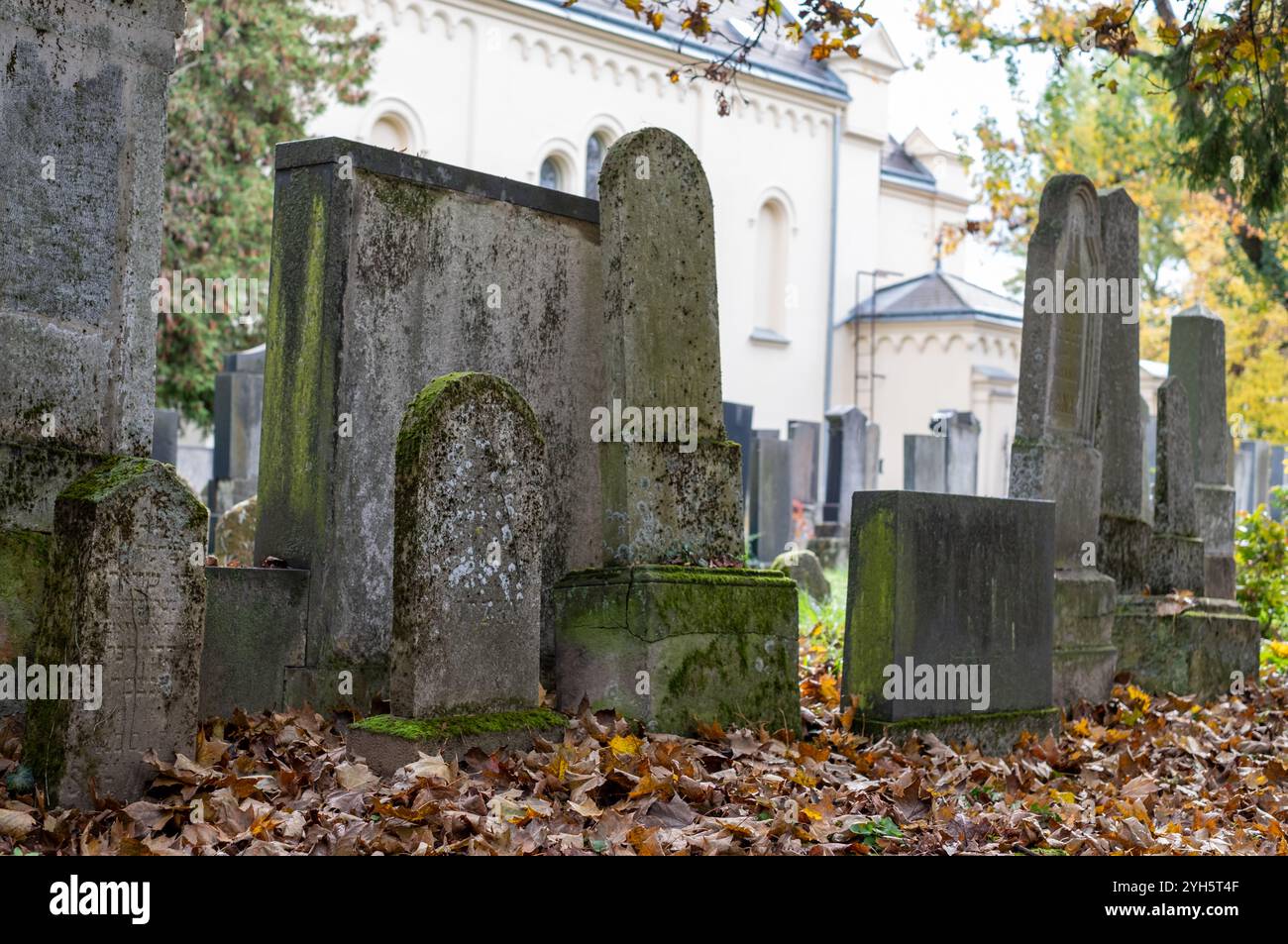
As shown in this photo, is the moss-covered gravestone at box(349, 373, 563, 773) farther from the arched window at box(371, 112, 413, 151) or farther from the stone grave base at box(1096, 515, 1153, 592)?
the arched window at box(371, 112, 413, 151)

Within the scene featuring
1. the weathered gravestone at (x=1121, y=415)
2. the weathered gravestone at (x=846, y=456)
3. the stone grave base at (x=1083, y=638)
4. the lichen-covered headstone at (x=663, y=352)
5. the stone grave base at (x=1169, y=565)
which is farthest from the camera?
the weathered gravestone at (x=846, y=456)

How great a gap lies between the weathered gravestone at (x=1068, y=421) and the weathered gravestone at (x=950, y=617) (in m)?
0.94

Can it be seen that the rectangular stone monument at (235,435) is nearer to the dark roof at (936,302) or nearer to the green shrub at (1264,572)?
the green shrub at (1264,572)

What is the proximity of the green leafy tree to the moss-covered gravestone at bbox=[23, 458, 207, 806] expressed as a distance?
14435mm

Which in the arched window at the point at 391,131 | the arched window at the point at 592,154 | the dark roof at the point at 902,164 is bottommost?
the arched window at the point at 391,131

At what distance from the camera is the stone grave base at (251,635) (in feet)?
20.0

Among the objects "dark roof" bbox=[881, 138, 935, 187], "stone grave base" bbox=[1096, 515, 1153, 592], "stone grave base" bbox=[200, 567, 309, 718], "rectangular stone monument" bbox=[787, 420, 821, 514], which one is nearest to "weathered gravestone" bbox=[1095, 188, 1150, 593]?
"stone grave base" bbox=[1096, 515, 1153, 592]

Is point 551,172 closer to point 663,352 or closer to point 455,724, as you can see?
point 663,352

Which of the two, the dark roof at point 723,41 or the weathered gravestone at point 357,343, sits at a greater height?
the dark roof at point 723,41

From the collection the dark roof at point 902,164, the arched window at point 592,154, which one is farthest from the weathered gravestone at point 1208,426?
the dark roof at point 902,164

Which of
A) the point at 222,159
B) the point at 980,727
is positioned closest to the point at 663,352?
the point at 980,727

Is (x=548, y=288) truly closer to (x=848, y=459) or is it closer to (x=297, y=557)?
(x=297, y=557)

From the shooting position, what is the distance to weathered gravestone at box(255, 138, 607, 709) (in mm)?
6430

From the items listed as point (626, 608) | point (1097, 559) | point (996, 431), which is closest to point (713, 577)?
point (626, 608)
